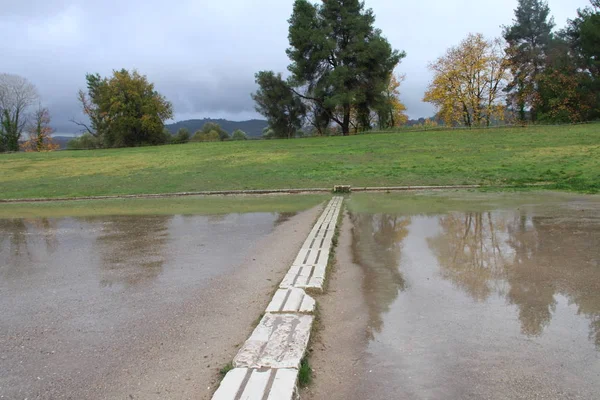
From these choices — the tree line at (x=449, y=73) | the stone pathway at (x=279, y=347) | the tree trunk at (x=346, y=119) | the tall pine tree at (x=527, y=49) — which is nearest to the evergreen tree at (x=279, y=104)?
the tree line at (x=449, y=73)

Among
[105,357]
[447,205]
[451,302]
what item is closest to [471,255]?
[451,302]

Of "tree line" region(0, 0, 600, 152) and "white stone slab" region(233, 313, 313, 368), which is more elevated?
"tree line" region(0, 0, 600, 152)

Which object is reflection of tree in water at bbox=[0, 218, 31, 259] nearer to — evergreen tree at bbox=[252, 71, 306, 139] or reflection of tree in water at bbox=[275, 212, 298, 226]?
reflection of tree in water at bbox=[275, 212, 298, 226]

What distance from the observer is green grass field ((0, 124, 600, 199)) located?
17297 millimetres

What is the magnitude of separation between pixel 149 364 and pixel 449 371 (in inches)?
84.4

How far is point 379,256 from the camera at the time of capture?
6.15 meters

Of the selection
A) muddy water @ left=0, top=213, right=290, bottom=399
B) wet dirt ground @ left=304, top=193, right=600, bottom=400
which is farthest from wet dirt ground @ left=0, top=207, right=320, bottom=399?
wet dirt ground @ left=304, top=193, right=600, bottom=400

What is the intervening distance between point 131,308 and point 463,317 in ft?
10.6

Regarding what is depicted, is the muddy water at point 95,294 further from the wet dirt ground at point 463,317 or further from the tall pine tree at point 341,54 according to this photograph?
the tall pine tree at point 341,54

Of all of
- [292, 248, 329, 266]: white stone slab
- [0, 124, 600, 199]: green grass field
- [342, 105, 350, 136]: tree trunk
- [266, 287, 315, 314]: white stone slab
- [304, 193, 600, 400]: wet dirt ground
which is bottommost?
[304, 193, 600, 400]: wet dirt ground

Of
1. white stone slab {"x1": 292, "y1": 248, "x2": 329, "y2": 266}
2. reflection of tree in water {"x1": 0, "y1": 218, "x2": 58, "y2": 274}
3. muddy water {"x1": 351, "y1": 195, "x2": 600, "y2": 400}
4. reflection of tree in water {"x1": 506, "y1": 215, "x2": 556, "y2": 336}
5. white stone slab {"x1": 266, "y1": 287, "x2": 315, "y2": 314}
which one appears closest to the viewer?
muddy water {"x1": 351, "y1": 195, "x2": 600, "y2": 400}

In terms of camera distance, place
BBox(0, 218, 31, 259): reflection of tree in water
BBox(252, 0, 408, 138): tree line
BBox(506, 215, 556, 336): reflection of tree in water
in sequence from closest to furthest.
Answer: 1. BBox(506, 215, 556, 336): reflection of tree in water
2. BBox(0, 218, 31, 259): reflection of tree in water
3. BBox(252, 0, 408, 138): tree line

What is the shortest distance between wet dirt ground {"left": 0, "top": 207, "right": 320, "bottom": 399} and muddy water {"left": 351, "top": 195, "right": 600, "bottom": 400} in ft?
4.01

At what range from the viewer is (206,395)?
8.74ft
